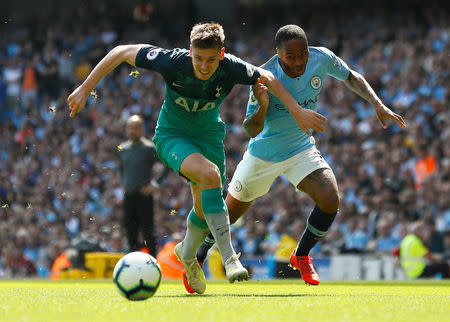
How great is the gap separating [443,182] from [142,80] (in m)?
9.57

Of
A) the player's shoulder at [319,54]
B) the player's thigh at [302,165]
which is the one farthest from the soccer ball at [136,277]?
the player's shoulder at [319,54]

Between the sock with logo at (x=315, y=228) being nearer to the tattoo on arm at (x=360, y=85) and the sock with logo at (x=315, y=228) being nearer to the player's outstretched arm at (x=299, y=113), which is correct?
the tattoo on arm at (x=360, y=85)

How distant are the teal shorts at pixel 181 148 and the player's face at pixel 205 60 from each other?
24.2 inches

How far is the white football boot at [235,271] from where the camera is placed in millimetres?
Answer: 5875

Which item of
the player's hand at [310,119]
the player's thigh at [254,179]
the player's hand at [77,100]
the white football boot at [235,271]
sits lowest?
the white football boot at [235,271]

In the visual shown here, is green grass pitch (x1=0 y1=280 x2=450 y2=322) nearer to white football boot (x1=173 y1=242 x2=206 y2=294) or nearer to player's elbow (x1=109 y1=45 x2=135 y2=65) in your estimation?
white football boot (x1=173 y1=242 x2=206 y2=294)

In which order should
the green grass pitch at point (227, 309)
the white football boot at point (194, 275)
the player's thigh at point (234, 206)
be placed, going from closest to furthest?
1. the green grass pitch at point (227, 309)
2. the white football boot at point (194, 275)
3. the player's thigh at point (234, 206)

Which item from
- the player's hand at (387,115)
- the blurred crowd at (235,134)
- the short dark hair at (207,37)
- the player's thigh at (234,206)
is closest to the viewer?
the short dark hair at (207,37)

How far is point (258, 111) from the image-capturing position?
6.95 meters

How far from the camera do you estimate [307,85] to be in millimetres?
7742

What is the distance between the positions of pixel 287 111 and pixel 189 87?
4.99ft

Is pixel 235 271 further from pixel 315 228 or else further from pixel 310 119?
pixel 315 228

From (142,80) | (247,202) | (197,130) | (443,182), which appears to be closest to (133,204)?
(247,202)

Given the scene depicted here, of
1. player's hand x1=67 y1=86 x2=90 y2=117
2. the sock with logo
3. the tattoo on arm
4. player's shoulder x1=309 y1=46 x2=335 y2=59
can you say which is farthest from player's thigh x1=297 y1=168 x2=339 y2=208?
player's hand x1=67 y1=86 x2=90 y2=117
